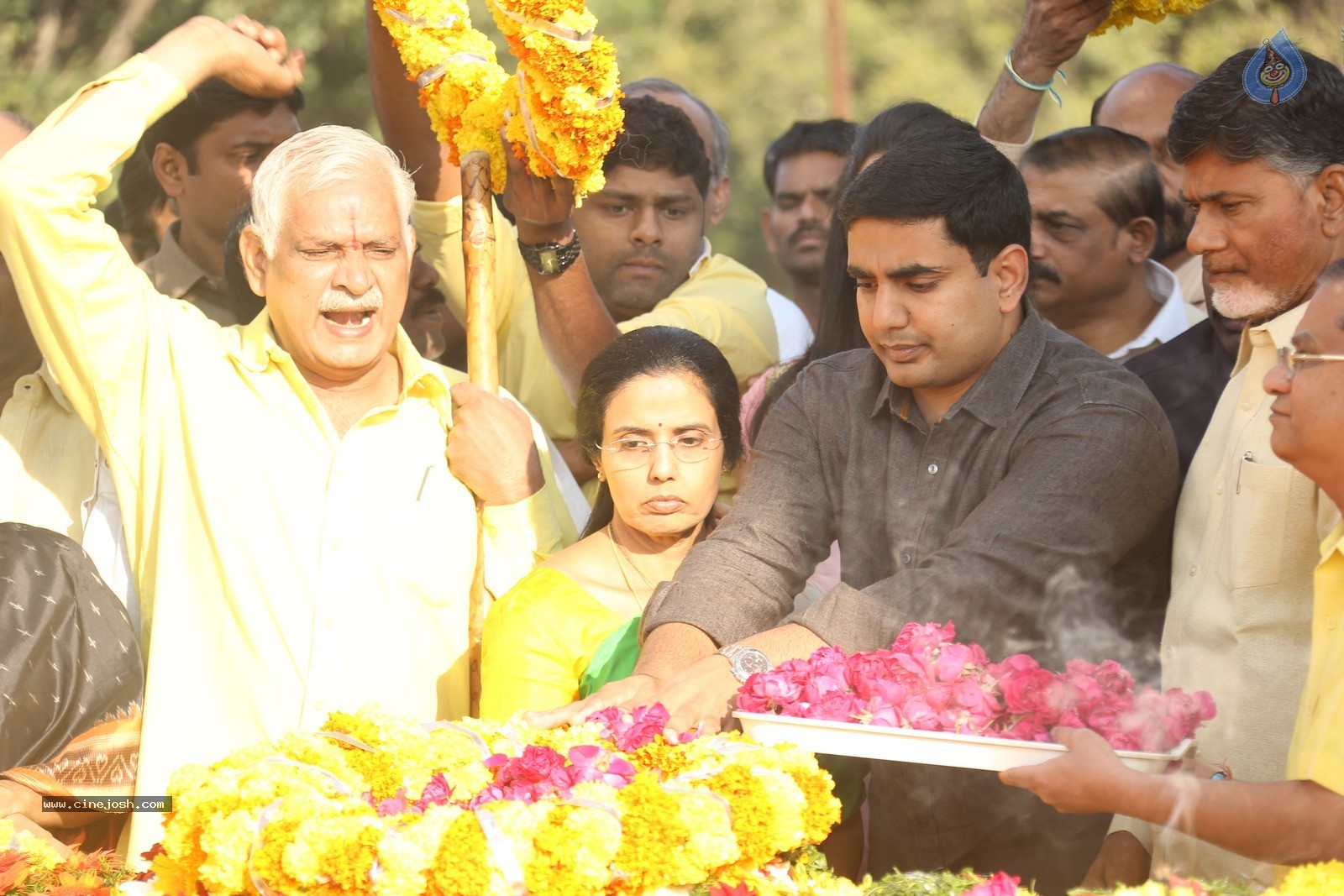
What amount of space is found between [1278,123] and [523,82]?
1920mm

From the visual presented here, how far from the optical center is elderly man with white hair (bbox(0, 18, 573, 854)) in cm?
395

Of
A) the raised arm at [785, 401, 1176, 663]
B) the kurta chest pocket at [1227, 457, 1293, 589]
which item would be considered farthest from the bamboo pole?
the kurta chest pocket at [1227, 457, 1293, 589]

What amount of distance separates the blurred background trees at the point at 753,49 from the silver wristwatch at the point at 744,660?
10771 millimetres

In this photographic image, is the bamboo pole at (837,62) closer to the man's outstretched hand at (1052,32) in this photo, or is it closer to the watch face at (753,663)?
A: the man's outstretched hand at (1052,32)

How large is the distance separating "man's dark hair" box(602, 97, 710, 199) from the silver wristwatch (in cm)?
264

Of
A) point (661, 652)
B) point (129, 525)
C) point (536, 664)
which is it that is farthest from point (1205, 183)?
point (129, 525)

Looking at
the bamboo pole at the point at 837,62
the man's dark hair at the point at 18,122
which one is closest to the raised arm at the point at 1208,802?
the man's dark hair at the point at 18,122

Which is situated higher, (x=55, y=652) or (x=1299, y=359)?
(x=1299, y=359)

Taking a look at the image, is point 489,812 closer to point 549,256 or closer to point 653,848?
point 653,848

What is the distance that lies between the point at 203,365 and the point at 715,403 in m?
1.40

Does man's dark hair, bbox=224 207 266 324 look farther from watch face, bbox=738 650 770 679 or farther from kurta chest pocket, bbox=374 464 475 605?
watch face, bbox=738 650 770 679

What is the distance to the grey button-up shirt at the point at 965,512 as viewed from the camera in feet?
11.2

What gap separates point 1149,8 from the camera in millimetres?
4547

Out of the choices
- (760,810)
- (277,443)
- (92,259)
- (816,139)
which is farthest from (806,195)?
(760,810)
